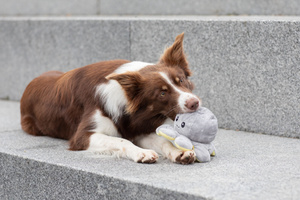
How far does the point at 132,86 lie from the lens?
3645mm

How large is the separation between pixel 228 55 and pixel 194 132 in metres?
1.56

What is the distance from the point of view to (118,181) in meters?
3.07

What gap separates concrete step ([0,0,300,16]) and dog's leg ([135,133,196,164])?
2.48m

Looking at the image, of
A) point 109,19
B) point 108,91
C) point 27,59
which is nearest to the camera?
point 108,91

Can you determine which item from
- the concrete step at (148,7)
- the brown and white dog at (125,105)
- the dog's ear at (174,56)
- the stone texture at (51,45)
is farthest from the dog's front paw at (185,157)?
the concrete step at (148,7)

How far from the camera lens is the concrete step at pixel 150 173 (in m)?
2.82

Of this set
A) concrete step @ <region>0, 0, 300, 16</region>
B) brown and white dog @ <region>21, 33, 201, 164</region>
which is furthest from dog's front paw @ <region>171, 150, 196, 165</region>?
concrete step @ <region>0, 0, 300, 16</region>

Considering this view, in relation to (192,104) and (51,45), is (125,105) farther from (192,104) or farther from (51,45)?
(51,45)

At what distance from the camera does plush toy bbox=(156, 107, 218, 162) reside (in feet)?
11.2

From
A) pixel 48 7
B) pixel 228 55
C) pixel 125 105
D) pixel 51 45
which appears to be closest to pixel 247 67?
pixel 228 55

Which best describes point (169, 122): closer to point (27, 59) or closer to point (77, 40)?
point (77, 40)

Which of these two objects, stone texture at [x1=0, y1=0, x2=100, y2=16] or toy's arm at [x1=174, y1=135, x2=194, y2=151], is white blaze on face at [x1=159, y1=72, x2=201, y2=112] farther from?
stone texture at [x1=0, y1=0, x2=100, y2=16]

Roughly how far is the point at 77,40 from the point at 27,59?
1052 millimetres

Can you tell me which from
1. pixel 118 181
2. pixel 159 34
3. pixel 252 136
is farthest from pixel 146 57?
pixel 118 181
